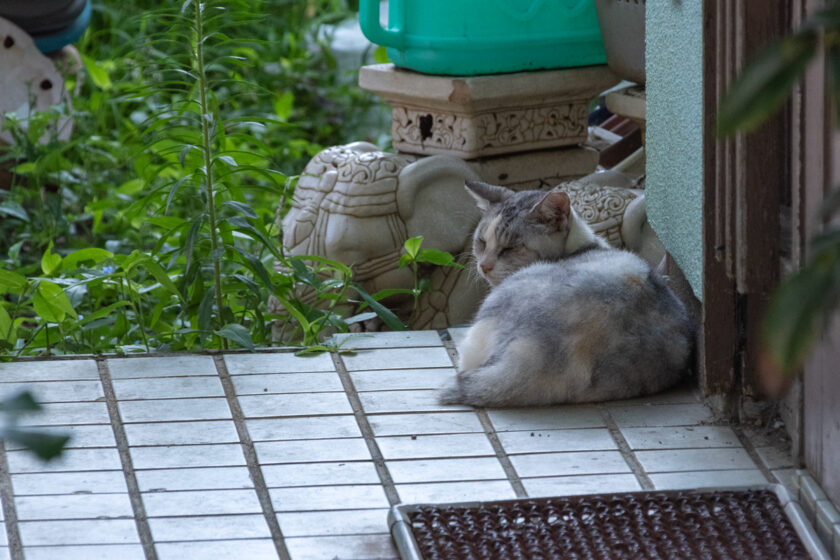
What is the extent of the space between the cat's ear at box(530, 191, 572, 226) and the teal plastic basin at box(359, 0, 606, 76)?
967 millimetres

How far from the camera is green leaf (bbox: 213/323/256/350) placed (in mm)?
3545

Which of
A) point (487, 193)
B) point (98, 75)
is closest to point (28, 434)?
point (487, 193)

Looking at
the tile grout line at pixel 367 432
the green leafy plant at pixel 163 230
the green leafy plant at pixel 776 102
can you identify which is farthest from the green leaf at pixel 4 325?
the green leafy plant at pixel 776 102

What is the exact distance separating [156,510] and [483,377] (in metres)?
0.96

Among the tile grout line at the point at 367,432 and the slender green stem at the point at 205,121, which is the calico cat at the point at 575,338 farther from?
the slender green stem at the point at 205,121

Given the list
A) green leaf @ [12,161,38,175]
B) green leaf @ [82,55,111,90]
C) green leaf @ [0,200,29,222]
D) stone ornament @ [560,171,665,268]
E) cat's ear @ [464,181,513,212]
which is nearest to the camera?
cat's ear @ [464,181,513,212]

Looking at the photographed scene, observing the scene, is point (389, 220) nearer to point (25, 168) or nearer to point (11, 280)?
point (11, 280)

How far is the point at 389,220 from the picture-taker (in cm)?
426

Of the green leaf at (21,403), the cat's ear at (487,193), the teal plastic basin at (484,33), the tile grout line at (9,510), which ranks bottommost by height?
the tile grout line at (9,510)

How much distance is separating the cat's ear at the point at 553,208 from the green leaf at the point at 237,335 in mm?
963

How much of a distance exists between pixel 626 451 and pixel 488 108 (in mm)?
1896

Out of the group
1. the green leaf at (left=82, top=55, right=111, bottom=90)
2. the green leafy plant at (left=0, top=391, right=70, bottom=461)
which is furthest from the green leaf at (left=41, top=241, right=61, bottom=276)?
the green leafy plant at (left=0, top=391, right=70, bottom=461)

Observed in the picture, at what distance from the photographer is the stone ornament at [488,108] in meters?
4.41

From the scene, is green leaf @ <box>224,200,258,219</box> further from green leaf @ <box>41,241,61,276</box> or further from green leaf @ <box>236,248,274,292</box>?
green leaf @ <box>41,241,61,276</box>
